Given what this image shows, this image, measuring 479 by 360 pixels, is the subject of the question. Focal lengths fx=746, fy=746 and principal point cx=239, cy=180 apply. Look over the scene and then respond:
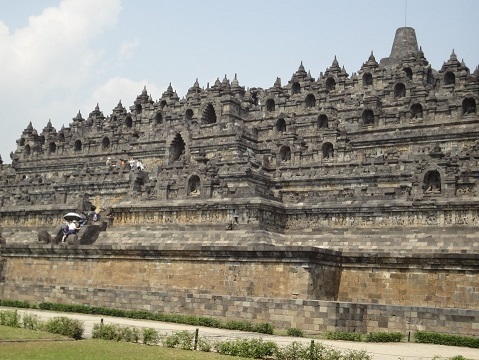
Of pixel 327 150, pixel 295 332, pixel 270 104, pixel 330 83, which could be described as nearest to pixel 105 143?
pixel 270 104

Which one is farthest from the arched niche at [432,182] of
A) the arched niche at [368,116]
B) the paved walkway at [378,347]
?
the arched niche at [368,116]

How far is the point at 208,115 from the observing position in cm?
6488

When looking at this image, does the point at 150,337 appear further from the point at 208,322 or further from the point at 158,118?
the point at 158,118

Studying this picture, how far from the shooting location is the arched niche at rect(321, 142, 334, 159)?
165ft

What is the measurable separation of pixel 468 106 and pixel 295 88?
18.3 meters

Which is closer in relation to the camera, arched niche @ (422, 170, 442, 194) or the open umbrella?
arched niche @ (422, 170, 442, 194)

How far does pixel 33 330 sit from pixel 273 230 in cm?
1923

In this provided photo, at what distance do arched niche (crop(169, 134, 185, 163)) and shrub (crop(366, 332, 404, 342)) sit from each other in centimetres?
3699

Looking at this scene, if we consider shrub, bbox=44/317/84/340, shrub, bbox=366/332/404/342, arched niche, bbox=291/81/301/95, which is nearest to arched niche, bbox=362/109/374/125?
arched niche, bbox=291/81/301/95

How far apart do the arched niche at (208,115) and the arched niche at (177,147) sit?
5.11 meters

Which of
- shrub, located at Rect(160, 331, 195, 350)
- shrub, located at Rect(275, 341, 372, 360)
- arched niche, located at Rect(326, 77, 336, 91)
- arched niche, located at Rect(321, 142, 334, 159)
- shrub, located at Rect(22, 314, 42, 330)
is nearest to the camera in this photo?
shrub, located at Rect(275, 341, 372, 360)

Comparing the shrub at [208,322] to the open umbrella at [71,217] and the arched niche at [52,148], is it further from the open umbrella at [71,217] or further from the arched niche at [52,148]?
the arched niche at [52,148]

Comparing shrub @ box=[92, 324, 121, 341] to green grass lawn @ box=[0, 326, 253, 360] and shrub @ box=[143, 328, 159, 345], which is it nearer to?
green grass lawn @ box=[0, 326, 253, 360]

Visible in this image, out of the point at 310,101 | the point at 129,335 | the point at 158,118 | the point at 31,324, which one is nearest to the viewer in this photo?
the point at 129,335
